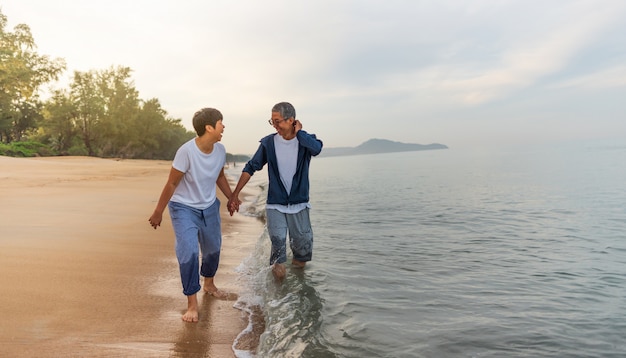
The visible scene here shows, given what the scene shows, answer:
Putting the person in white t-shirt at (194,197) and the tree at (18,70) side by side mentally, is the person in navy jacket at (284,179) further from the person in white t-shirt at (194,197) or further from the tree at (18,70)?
the tree at (18,70)

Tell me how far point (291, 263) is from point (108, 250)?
2563 mm

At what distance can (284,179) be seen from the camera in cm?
484

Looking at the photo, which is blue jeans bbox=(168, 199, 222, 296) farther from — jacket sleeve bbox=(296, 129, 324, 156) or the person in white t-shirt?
jacket sleeve bbox=(296, 129, 324, 156)

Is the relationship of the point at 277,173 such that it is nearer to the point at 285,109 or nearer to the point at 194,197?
the point at 285,109

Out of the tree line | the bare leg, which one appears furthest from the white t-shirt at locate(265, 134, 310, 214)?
the tree line

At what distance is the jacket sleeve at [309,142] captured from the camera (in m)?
4.62

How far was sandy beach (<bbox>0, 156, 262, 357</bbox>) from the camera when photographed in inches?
119

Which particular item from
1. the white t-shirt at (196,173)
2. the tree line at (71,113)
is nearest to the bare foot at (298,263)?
the white t-shirt at (196,173)

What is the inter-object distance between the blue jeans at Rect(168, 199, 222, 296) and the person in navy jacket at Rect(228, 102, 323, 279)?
0.51m

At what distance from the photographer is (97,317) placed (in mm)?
3477

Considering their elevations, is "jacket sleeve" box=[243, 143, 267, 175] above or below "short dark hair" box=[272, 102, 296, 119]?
below

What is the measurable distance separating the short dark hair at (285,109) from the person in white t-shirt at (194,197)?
74cm

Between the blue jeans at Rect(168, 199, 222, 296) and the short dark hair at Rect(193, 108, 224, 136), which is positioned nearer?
the blue jeans at Rect(168, 199, 222, 296)

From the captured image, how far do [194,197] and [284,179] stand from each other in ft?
3.95
